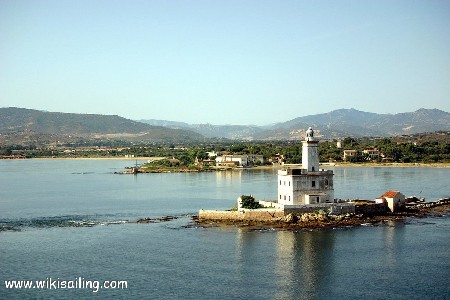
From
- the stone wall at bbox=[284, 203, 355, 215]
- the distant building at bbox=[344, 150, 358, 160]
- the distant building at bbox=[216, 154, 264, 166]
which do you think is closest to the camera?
the stone wall at bbox=[284, 203, 355, 215]

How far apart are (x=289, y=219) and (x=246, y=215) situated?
2699 mm

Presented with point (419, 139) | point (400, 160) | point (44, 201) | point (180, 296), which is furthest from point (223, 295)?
point (419, 139)

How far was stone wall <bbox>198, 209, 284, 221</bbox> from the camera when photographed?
35.3 metres

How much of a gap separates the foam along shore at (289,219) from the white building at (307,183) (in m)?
1.12

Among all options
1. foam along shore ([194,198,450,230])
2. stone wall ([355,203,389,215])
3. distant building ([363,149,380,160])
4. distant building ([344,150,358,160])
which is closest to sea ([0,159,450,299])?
foam along shore ([194,198,450,230])

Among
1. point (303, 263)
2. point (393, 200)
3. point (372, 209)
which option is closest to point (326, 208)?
point (372, 209)

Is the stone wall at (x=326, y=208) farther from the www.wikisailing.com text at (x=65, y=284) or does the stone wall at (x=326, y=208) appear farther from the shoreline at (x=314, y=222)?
the www.wikisailing.com text at (x=65, y=284)

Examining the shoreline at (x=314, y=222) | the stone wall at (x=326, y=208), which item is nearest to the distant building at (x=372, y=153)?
the shoreline at (x=314, y=222)

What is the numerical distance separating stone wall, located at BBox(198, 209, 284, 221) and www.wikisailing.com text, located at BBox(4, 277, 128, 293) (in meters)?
13.4

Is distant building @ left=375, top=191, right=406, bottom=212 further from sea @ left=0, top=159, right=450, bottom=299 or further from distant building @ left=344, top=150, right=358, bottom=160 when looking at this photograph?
distant building @ left=344, top=150, right=358, bottom=160

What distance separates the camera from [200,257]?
89.4 feet

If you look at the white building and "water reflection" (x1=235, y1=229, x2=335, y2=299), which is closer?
"water reflection" (x1=235, y1=229, x2=335, y2=299)

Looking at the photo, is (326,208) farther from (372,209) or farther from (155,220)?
(155,220)

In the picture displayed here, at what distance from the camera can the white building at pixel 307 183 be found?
3594cm
